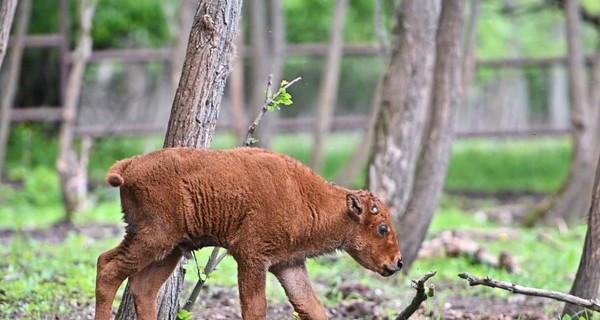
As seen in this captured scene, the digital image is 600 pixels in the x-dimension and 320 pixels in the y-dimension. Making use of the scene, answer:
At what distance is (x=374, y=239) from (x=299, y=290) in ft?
1.81

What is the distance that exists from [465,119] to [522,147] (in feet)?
5.35

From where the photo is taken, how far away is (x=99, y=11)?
77.4 ft

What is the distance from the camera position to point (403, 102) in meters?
10.8

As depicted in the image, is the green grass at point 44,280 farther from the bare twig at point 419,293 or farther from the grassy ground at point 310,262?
the bare twig at point 419,293

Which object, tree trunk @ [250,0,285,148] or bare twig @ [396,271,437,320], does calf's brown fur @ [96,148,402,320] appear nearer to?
bare twig @ [396,271,437,320]

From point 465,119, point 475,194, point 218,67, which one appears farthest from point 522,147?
point 218,67

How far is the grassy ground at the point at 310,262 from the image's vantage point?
9.05 m

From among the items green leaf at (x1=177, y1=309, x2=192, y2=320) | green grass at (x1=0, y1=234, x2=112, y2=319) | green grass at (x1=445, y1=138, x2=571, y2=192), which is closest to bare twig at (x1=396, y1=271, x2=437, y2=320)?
green leaf at (x1=177, y1=309, x2=192, y2=320)

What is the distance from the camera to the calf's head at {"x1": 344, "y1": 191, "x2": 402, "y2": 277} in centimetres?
646

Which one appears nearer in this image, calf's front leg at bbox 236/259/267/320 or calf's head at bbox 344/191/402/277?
calf's front leg at bbox 236/259/267/320

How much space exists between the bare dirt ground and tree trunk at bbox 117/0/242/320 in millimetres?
1338

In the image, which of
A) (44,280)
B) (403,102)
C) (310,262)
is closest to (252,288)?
(44,280)

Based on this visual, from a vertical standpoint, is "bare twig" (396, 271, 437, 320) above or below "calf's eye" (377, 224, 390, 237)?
below

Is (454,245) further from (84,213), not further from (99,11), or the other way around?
(99,11)
